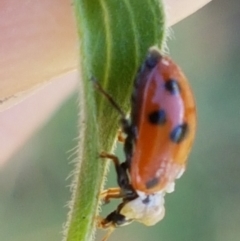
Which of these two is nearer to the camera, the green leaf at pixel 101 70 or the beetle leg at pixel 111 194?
the green leaf at pixel 101 70

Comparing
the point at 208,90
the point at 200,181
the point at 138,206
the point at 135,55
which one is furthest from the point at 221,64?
the point at 135,55

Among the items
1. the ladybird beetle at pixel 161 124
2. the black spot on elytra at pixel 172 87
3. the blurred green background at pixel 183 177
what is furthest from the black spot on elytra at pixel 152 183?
the blurred green background at pixel 183 177

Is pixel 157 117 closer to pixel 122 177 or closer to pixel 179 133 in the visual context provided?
pixel 179 133

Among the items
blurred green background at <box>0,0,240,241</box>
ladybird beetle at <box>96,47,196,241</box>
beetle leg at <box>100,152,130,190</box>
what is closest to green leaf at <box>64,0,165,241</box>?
ladybird beetle at <box>96,47,196,241</box>

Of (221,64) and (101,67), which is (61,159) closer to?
(221,64)

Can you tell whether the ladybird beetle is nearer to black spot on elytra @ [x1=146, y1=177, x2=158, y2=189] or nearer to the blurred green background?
black spot on elytra @ [x1=146, y1=177, x2=158, y2=189]

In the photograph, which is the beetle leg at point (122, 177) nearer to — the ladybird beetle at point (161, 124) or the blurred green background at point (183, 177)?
the ladybird beetle at point (161, 124)
